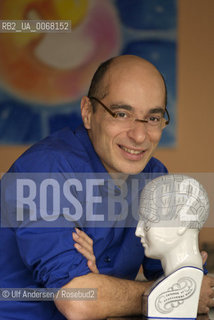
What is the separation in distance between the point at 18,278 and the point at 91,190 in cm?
33

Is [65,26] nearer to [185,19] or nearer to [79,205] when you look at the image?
[185,19]

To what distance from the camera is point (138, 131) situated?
1.30m

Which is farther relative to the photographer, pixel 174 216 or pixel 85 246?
pixel 85 246

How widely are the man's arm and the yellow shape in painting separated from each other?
7.50 ft

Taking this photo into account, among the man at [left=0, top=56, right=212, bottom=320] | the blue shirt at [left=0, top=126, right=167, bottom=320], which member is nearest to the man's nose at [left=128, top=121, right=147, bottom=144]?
the man at [left=0, top=56, right=212, bottom=320]

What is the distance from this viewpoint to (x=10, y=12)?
3.02 metres

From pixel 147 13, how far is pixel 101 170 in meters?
2.00

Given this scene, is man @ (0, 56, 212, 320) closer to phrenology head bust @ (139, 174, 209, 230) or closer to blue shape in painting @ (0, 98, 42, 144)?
phrenology head bust @ (139, 174, 209, 230)

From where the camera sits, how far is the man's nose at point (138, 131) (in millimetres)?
1300

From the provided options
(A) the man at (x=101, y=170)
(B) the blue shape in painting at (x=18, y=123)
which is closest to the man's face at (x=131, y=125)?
(A) the man at (x=101, y=170)

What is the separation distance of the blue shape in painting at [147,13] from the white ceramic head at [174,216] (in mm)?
2285

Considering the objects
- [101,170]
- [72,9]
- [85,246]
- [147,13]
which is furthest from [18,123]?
[85,246]

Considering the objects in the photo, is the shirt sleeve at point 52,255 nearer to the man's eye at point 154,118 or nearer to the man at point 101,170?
the man at point 101,170

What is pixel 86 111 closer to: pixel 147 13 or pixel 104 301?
pixel 104 301
